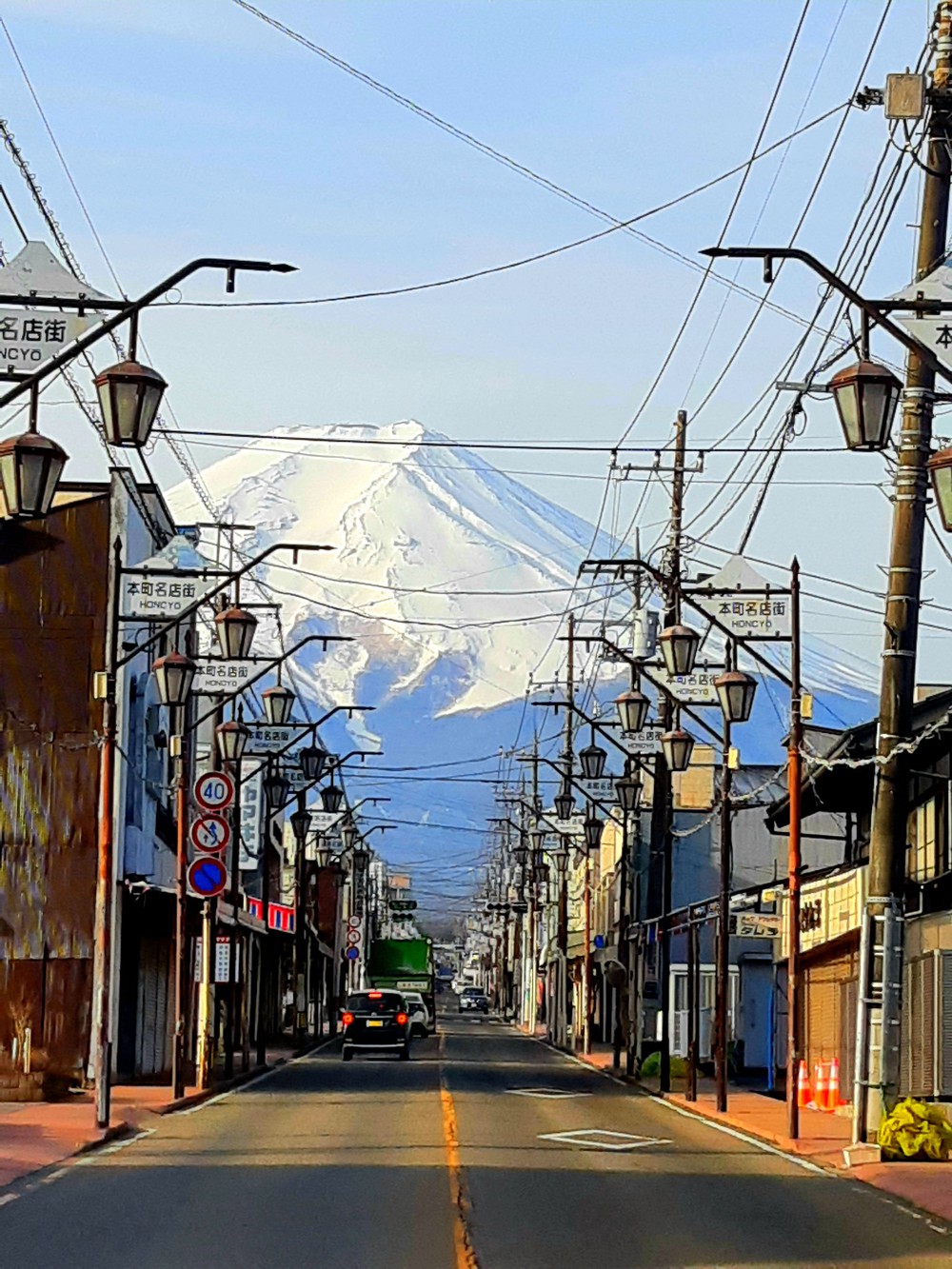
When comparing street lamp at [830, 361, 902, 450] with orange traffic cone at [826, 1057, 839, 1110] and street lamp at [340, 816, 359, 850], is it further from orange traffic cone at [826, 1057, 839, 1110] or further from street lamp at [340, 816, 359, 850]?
street lamp at [340, 816, 359, 850]

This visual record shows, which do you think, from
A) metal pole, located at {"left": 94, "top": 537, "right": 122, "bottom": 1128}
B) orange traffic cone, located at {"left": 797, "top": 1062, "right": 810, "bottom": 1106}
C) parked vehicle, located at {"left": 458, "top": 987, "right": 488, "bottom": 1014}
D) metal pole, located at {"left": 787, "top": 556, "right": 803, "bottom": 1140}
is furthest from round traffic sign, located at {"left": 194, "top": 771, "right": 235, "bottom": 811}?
parked vehicle, located at {"left": 458, "top": 987, "right": 488, "bottom": 1014}

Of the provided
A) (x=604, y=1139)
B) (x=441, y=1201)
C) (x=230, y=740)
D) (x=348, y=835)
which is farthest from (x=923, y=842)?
(x=348, y=835)

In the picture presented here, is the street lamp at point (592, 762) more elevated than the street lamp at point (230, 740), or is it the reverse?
the street lamp at point (592, 762)

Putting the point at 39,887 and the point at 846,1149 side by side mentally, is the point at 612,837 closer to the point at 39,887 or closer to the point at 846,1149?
the point at 39,887

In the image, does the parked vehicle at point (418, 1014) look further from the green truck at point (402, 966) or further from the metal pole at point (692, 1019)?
the metal pole at point (692, 1019)

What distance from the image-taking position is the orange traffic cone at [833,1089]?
117 ft

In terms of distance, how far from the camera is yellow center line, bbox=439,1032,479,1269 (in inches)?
537

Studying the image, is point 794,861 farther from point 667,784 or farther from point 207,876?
point 667,784

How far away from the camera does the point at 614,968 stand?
165 ft

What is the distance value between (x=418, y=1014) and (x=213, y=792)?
151 feet

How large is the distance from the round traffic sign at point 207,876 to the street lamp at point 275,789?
15413mm

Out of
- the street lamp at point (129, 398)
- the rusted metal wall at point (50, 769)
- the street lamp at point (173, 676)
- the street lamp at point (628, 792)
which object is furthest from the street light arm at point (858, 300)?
the street lamp at point (628, 792)

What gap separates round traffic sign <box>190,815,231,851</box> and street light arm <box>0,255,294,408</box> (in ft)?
55.0

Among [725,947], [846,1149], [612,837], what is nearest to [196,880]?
[725,947]
